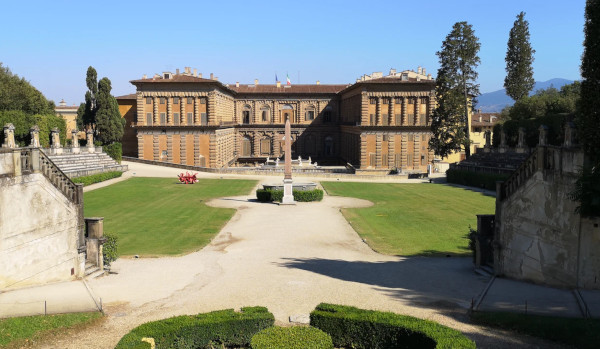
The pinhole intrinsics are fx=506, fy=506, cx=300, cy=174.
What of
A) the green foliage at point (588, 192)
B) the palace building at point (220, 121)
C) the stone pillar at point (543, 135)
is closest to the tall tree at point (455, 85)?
the palace building at point (220, 121)

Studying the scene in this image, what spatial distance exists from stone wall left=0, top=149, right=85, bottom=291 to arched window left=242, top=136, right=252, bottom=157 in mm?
77692

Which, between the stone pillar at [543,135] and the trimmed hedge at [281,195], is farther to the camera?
the trimmed hedge at [281,195]

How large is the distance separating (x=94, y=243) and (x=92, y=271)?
1.13m

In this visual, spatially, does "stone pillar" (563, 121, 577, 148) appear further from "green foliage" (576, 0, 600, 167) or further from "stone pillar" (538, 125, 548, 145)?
"stone pillar" (538, 125, 548, 145)

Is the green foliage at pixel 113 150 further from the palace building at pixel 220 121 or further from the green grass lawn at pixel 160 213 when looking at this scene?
the green grass lawn at pixel 160 213

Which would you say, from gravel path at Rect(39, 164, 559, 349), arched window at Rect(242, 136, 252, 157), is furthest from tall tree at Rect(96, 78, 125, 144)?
gravel path at Rect(39, 164, 559, 349)

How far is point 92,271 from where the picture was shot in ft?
64.5

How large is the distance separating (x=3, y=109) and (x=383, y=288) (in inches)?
2461

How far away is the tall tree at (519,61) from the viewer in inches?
2884

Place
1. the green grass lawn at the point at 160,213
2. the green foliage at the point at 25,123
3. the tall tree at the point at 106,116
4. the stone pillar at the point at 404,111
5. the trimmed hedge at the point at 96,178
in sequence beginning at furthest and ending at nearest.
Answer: the stone pillar at the point at 404,111 < the tall tree at the point at 106,116 < the green foliage at the point at 25,123 < the trimmed hedge at the point at 96,178 < the green grass lawn at the point at 160,213

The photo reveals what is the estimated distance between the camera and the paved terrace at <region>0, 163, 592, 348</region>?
1440 centimetres

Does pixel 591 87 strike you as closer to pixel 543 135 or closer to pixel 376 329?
pixel 376 329

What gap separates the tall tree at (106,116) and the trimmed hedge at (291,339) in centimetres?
6782

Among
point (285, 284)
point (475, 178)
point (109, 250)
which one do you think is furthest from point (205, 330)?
point (475, 178)
